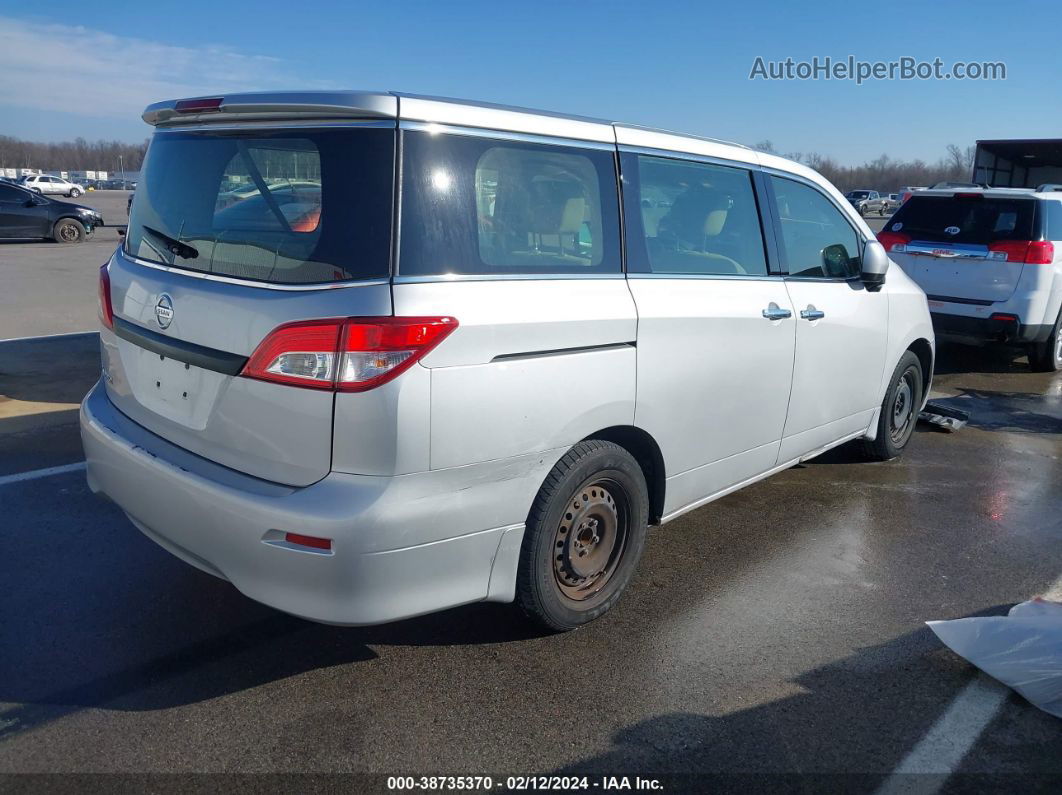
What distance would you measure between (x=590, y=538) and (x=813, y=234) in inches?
89.8

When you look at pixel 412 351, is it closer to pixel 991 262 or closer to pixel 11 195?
pixel 991 262

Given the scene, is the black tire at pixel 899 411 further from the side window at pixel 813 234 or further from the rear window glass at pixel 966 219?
the rear window glass at pixel 966 219

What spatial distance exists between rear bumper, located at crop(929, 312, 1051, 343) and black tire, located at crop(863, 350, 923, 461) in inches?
114

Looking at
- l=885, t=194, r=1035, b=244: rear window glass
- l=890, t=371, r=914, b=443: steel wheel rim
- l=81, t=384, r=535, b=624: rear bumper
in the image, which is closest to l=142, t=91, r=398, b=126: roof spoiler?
l=81, t=384, r=535, b=624: rear bumper

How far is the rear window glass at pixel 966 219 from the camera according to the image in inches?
338

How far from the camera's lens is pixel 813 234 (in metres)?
4.75

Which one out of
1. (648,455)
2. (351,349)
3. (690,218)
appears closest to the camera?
(351,349)

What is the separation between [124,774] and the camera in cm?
262

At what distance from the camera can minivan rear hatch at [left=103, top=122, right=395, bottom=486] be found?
2727 millimetres

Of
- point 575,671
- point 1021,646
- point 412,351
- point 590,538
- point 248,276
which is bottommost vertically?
point 575,671

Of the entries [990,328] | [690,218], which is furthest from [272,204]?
[990,328]

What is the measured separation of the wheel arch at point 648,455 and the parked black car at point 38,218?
20410mm

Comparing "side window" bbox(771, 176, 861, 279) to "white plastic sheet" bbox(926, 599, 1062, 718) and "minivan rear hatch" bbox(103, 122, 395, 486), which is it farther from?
"minivan rear hatch" bbox(103, 122, 395, 486)

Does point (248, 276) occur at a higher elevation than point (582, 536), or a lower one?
higher
